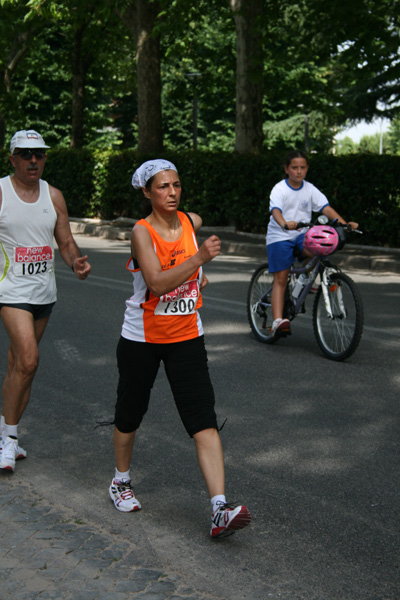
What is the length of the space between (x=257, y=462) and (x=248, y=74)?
15953mm

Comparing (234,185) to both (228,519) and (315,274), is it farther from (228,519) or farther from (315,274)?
(228,519)

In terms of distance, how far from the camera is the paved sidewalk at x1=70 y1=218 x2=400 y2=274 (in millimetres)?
15183

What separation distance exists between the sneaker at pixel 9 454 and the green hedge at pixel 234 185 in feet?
39.0

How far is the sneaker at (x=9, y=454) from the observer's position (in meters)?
5.23

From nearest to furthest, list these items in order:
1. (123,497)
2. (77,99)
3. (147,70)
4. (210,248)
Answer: (210,248)
(123,497)
(147,70)
(77,99)

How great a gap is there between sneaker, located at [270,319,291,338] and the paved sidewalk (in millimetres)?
6346

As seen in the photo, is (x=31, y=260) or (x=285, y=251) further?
(x=285, y=251)

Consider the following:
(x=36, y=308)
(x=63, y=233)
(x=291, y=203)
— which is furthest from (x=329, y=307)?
(x=36, y=308)

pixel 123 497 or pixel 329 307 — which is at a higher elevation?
pixel 329 307

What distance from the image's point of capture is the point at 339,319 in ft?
26.9

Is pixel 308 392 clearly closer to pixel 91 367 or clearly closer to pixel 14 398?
pixel 91 367

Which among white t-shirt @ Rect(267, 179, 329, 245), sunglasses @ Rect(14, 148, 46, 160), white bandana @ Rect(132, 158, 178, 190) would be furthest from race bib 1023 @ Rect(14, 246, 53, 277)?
white t-shirt @ Rect(267, 179, 329, 245)

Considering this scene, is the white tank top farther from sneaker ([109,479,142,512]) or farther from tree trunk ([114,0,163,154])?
tree trunk ([114,0,163,154])

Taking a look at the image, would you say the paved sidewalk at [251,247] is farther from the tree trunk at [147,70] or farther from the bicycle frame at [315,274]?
the bicycle frame at [315,274]
